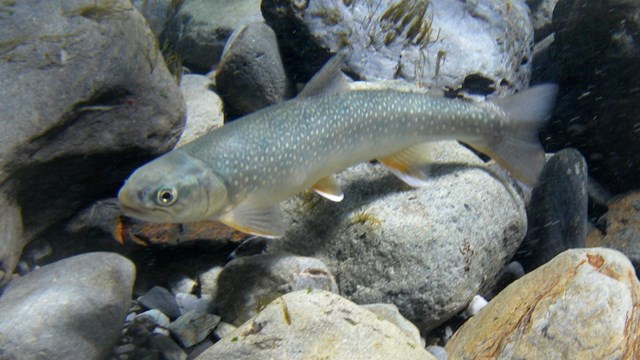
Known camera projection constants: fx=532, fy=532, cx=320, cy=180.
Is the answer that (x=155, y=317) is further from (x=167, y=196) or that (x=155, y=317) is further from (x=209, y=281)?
(x=167, y=196)

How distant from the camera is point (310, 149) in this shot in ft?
13.1

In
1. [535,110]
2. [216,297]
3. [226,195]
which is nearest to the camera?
[226,195]

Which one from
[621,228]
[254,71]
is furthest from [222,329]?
[621,228]

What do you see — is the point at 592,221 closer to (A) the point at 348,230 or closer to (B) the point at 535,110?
(B) the point at 535,110

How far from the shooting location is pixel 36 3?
172 inches

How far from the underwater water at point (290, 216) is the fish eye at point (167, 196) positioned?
1 cm

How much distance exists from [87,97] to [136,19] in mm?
1011

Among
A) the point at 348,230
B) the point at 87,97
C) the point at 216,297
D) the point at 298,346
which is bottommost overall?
the point at 216,297

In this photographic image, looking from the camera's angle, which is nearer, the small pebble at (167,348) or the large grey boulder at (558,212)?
the small pebble at (167,348)

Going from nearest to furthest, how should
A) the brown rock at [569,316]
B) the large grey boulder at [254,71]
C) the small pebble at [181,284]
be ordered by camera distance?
the brown rock at [569,316] < the small pebble at [181,284] < the large grey boulder at [254,71]

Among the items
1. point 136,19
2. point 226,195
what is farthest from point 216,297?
point 136,19

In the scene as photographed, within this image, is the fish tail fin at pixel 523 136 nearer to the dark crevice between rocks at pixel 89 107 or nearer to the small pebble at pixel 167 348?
the small pebble at pixel 167 348

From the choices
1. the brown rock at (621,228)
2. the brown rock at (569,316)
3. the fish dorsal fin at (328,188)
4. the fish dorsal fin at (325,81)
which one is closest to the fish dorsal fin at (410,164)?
the fish dorsal fin at (328,188)

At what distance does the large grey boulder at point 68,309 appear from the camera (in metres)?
3.04
